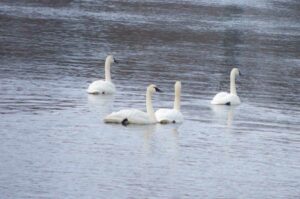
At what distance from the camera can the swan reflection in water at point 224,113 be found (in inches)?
931

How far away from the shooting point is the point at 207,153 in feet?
65.5

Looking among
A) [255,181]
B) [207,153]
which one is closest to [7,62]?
[207,153]

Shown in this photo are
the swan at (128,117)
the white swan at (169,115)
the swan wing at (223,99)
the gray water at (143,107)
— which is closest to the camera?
the gray water at (143,107)

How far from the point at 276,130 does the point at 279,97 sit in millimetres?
4796

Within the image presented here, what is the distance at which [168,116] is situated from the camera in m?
22.6

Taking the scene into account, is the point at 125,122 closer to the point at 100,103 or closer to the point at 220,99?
the point at 100,103

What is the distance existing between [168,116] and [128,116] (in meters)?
0.86

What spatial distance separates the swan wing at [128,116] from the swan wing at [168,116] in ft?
1.61

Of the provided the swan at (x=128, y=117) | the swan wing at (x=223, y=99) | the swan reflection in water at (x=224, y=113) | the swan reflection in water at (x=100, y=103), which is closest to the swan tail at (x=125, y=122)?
the swan at (x=128, y=117)

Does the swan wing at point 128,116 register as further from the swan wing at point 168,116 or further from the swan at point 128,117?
the swan wing at point 168,116

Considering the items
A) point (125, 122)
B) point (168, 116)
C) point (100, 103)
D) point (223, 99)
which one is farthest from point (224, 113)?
point (125, 122)

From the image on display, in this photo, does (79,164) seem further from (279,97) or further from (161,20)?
(161,20)

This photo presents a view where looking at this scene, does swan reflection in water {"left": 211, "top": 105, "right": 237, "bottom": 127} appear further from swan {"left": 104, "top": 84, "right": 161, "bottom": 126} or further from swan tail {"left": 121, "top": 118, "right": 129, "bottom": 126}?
swan tail {"left": 121, "top": 118, "right": 129, "bottom": 126}

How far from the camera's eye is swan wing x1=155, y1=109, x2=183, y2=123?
22.5m
